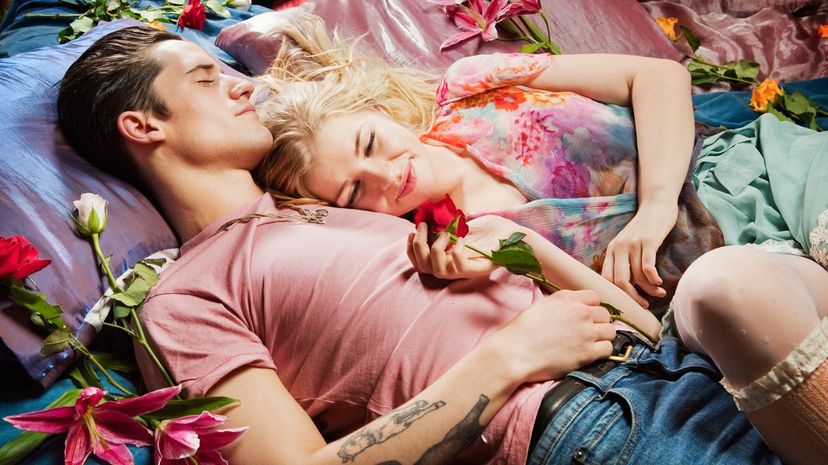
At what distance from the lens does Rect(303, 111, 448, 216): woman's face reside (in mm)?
1289

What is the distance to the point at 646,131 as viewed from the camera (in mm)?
1369

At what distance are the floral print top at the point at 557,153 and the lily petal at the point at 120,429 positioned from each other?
2.10 feet

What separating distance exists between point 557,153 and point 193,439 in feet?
2.51

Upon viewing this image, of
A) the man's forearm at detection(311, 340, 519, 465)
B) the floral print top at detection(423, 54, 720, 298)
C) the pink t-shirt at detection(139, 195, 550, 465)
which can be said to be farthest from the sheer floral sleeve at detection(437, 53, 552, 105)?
the man's forearm at detection(311, 340, 519, 465)

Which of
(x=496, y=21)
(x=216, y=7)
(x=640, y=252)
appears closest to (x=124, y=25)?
(x=216, y=7)

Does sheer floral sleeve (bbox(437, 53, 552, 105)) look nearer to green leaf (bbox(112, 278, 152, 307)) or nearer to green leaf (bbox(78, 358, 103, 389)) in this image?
green leaf (bbox(112, 278, 152, 307))

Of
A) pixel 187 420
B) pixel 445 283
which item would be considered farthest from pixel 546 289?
pixel 187 420

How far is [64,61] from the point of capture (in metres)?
1.46

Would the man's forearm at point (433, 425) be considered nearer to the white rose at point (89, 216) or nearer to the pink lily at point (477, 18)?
the white rose at point (89, 216)

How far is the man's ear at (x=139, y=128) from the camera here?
1.28m

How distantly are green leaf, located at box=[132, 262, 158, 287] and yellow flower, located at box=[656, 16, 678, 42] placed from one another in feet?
4.86

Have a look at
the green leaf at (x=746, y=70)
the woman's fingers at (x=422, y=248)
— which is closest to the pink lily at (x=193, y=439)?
the woman's fingers at (x=422, y=248)

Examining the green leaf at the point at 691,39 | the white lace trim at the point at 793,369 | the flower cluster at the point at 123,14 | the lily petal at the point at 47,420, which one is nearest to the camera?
the white lace trim at the point at 793,369

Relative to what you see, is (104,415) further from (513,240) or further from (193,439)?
(513,240)
